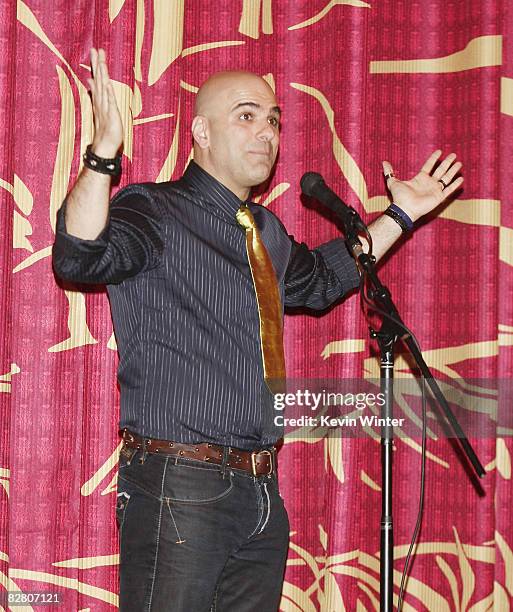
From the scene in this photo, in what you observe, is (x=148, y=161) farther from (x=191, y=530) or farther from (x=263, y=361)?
(x=191, y=530)

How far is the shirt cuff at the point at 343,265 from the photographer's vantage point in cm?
210

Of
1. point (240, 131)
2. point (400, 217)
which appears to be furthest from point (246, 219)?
point (400, 217)

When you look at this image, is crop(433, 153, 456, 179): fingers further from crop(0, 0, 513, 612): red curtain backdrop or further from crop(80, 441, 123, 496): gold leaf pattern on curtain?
crop(80, 441, 123, 496): gold leaf pattern on curtain

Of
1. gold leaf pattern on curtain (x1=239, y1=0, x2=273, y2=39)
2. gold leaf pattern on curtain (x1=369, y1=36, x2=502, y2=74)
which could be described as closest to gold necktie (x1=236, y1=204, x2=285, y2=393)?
gold leaf pattern on curtain (x1=239, y1=0, x2=273, y2=39)

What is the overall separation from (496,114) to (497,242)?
1.06ft

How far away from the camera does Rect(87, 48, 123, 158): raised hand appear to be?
1553 mm

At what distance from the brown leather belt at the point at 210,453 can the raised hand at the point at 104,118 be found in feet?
1.79

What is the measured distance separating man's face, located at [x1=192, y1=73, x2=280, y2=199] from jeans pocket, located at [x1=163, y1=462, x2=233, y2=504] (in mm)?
624

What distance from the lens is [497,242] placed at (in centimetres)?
228

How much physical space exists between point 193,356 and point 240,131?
0.52 m

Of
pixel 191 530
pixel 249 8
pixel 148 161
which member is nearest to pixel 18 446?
pixel 191 530

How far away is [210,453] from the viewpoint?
5.60 ft

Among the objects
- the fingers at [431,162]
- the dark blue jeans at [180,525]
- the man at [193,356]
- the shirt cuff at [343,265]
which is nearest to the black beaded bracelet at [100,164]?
the man at [193,356]

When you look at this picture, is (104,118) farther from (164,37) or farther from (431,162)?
(431,162)
